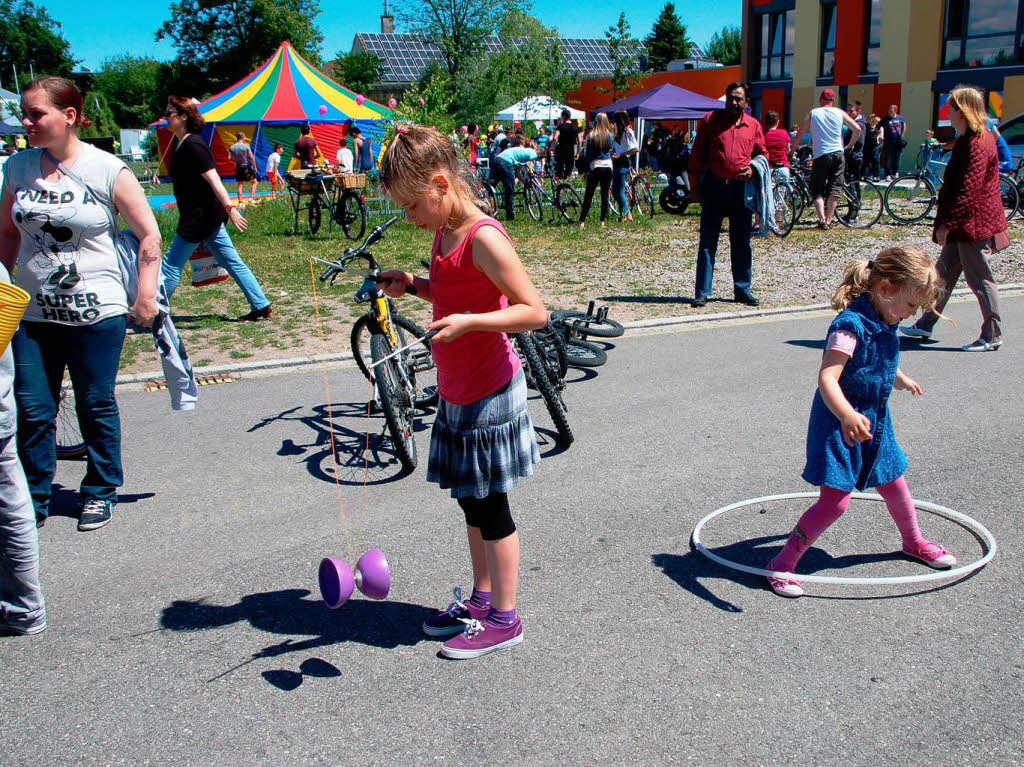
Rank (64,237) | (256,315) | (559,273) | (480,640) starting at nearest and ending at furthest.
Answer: (480,640)
(64,237)
(256,315)
(559,273)

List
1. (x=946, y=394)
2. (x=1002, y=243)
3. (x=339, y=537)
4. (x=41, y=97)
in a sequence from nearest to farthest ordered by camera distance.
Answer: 1. (x=41, y=97)
2. (x=339, y=537)
3. (x=946, y=394)
4. (x=1002, y=243)

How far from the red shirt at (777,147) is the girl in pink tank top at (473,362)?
12995mm

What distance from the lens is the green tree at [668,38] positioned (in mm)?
88000

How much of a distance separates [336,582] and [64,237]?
7.39 ft

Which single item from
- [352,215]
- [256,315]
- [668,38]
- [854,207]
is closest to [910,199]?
[854,207]

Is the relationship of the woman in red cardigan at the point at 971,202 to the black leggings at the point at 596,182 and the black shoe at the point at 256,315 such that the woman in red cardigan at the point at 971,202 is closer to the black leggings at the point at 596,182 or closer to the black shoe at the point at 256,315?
the black shoe at the point at 256,315

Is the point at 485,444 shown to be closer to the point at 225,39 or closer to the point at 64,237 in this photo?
the point at 64,237

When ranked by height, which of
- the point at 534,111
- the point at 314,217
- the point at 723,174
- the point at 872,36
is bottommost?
the point at 314,217

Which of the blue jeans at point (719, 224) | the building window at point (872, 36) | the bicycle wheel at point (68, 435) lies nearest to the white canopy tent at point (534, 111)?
the building window at point (872, 36)

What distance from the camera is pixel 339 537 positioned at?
434 cm

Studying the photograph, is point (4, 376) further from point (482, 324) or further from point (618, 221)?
point (618, 221)

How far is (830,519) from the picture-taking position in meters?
3.61

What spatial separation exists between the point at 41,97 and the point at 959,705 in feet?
14.2

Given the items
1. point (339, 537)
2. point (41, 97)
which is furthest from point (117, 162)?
point (339, 537)
